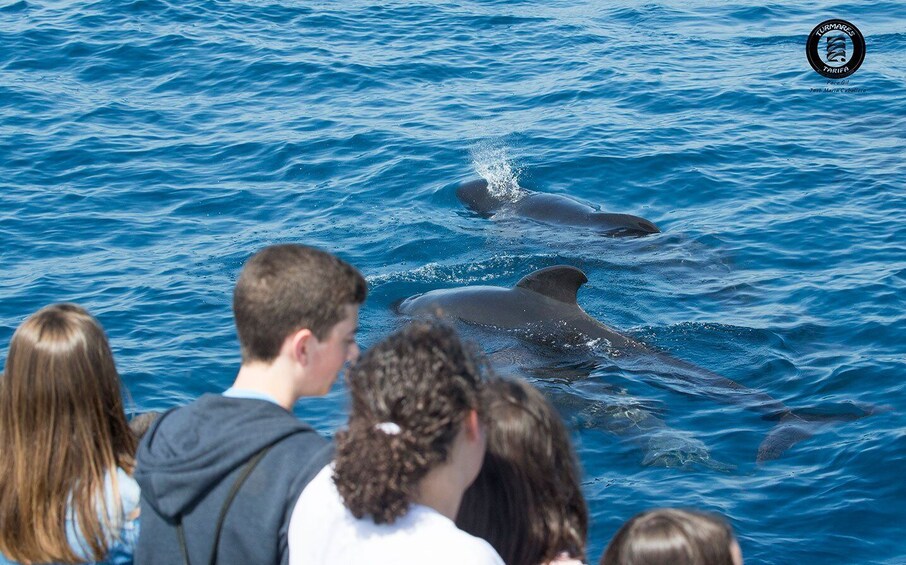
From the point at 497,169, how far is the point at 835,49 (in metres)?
8.12

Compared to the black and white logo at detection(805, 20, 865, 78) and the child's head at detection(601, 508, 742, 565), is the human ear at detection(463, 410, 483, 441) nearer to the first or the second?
the child's head at detection(601, 508, 742, 565)

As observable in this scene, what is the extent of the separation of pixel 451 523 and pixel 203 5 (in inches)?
870

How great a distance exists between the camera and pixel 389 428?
10.4ft

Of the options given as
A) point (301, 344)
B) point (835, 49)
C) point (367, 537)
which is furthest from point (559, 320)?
point (835, 49)

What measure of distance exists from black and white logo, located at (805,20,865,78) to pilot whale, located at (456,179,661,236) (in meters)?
7.47

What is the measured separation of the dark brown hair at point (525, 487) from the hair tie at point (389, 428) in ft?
1.96

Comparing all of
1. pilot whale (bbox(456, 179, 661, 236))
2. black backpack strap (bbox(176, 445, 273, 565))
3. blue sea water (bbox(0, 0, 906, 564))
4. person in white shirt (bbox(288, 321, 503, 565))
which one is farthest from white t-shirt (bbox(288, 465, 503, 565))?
pilot whale (bbox(456, 179, 661, 236))

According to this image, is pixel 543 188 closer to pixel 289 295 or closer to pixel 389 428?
pixel 289 295

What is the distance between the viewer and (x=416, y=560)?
10.3 feet

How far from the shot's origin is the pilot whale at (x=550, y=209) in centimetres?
1316

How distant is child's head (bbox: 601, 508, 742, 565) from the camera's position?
3.38 metres

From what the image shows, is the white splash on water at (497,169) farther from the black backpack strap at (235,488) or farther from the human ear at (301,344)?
the black backpack strap at (235,488)

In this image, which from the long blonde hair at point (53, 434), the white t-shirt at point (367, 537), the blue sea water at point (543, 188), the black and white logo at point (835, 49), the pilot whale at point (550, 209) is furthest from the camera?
the black and white logo at point (835, 49)

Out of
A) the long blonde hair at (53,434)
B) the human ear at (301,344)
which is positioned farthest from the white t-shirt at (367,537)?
the long blonde hair at (53,434)
